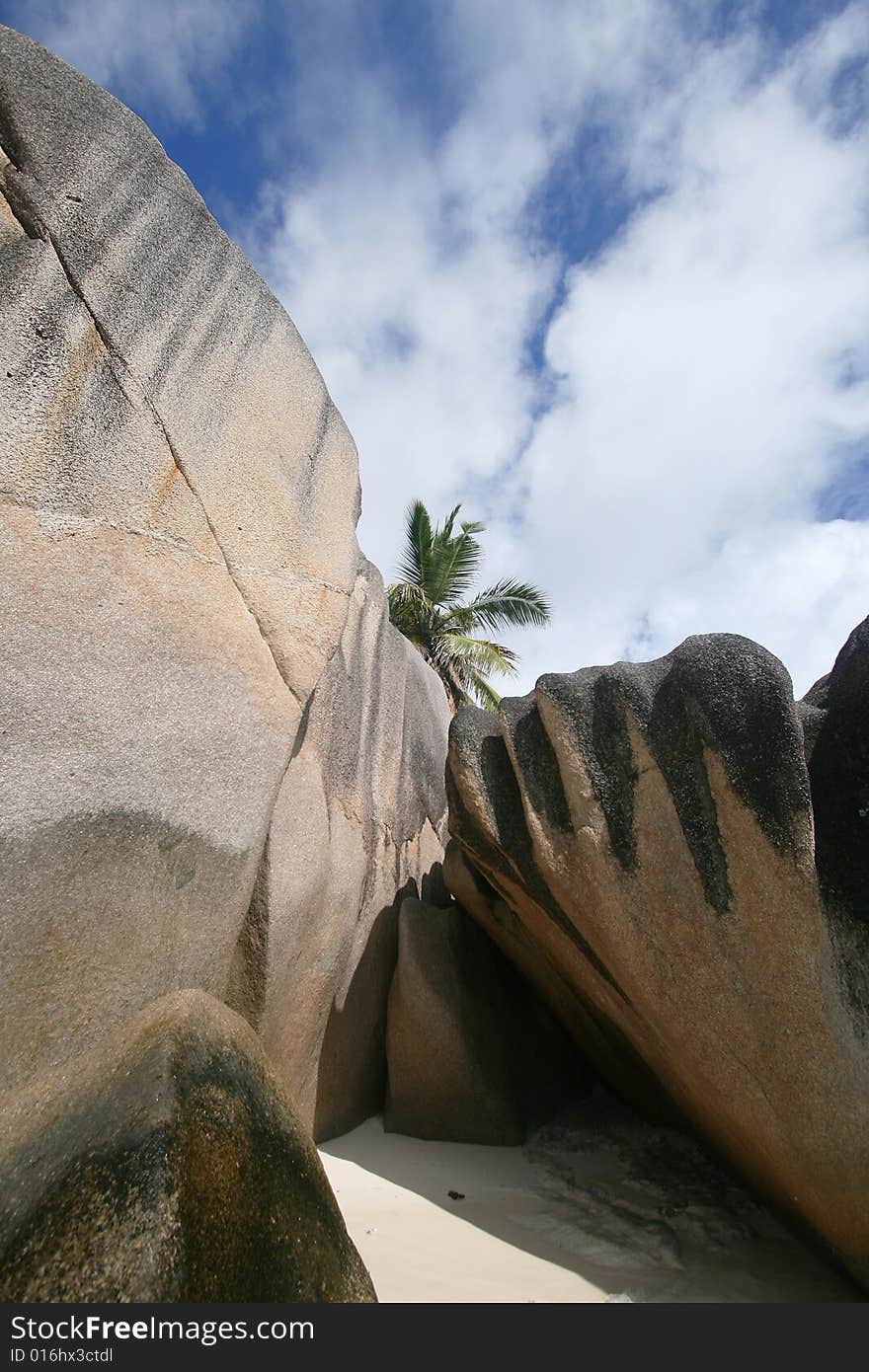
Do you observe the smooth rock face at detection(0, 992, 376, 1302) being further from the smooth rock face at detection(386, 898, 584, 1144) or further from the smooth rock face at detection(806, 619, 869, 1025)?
the smooth rock face at detection(386, 898, 584, 1144)

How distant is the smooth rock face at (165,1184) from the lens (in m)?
1.34

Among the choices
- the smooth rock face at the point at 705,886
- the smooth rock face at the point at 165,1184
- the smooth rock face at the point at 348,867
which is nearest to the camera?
the smooth rock face at the point at 165,1184

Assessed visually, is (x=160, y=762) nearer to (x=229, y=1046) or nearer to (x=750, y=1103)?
(x=229, y=1046)

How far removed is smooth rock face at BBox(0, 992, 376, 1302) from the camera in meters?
1.34

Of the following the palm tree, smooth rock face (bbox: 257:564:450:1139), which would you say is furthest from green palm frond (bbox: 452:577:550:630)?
smooth rock face (bbox: 257:564:450:1139)

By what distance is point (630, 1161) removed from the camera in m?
3.48

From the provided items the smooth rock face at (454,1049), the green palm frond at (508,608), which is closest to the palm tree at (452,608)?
the green palm frond at (508,608)

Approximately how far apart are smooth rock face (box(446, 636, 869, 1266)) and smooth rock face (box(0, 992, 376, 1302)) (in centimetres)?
138

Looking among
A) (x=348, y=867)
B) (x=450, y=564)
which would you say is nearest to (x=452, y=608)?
(x=450, y=564)

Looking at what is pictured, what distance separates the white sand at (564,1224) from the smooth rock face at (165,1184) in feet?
2.31

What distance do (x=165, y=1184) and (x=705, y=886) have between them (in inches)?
72.6

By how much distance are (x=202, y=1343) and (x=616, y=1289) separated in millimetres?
1508

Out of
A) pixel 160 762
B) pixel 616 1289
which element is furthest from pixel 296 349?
pixel 616 1289

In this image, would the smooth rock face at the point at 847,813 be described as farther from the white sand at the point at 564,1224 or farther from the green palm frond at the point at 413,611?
the green palm frond at the point at 413,611
